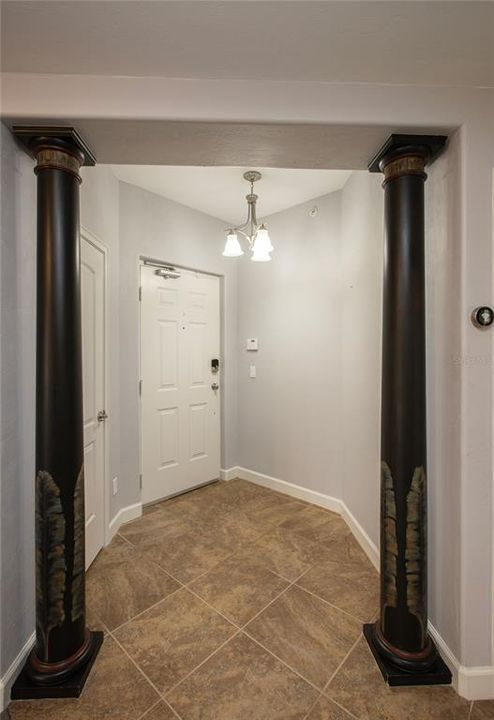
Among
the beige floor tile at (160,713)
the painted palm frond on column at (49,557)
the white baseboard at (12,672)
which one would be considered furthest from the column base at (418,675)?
the white baseboard at (12,672)

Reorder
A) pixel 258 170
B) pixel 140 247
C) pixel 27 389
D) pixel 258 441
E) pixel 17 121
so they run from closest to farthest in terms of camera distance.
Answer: pixel 17 121, pixel 27 389, pixel 258 170, pixel 140 247, pixel 258 441

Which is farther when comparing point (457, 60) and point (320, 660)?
point (320, 660)

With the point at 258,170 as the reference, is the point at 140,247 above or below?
below

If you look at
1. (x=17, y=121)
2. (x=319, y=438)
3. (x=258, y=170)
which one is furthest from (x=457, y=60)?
(x=319, y=438)

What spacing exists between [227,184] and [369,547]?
287 centimetres

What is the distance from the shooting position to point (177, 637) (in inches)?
61.0

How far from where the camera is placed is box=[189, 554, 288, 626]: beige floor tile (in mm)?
1729

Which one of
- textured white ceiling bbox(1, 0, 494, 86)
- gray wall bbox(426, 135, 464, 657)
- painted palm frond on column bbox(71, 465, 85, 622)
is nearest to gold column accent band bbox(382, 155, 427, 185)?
gray wall bbox(426, 135, 464, 657)

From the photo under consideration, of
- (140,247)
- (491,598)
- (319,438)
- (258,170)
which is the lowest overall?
(491,598)

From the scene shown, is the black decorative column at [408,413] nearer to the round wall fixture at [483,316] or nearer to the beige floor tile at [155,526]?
the round wall fixture at [483,316]

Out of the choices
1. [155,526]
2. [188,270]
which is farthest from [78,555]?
[188,270]

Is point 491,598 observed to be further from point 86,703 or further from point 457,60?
point 457,60

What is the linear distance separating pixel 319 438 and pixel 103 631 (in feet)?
6.47

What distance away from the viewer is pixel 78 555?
1396 millimetres
